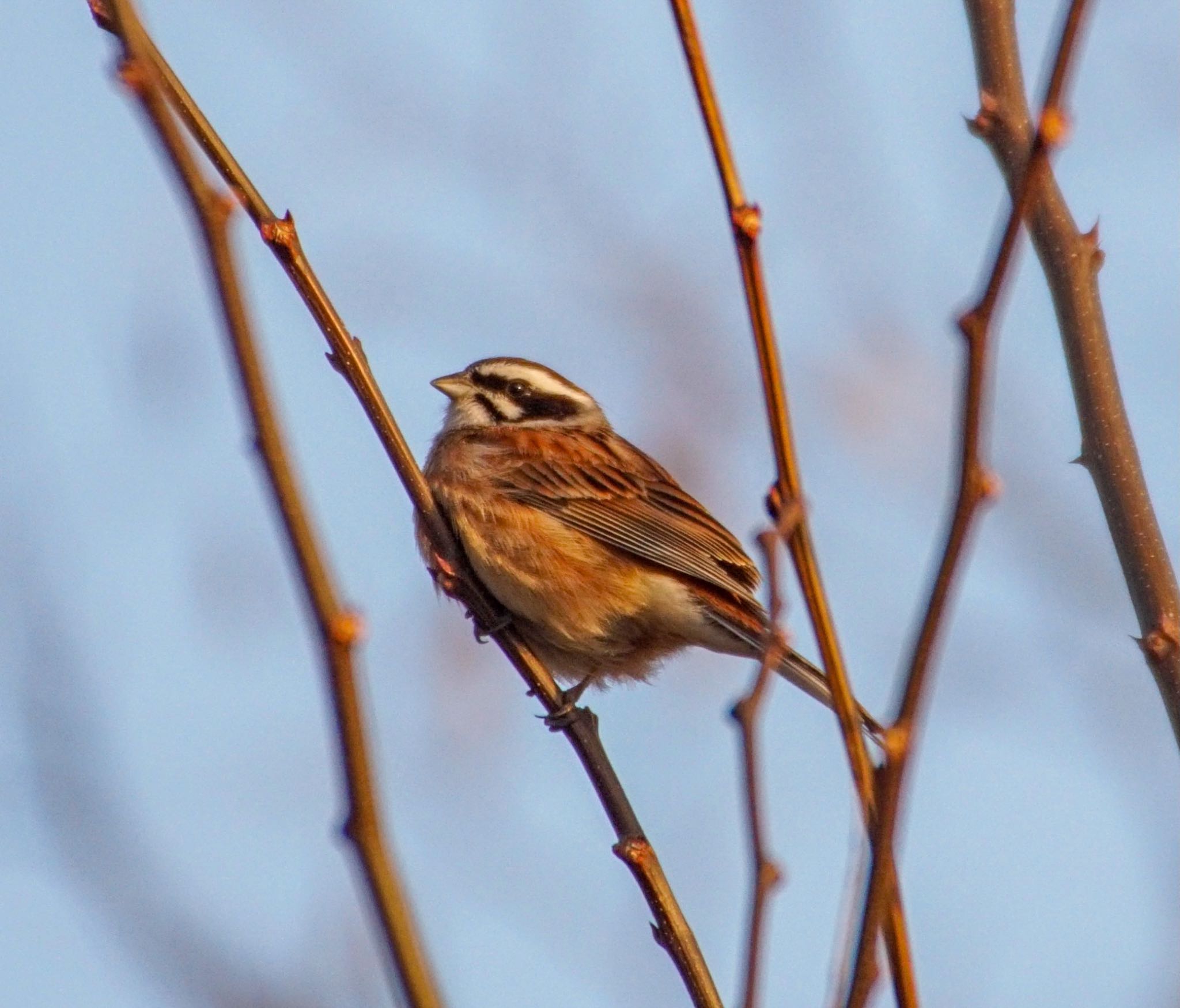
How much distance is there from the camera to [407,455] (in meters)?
3.36

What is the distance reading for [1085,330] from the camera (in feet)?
11.1

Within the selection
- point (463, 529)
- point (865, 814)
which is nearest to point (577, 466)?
point (463, 529)

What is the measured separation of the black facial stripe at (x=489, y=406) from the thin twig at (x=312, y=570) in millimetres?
4615

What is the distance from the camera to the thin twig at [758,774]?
194 cm

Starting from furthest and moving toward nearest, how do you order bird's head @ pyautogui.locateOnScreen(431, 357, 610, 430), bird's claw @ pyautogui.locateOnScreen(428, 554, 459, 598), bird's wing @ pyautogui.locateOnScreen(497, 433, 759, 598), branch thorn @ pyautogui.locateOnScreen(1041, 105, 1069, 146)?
bird's head @ pyautogui.locateOnScreen(431, 357, 610, 430) → bird's wing @ pyautogui.locateOnScreen(497, 433, 759, 598) → bird's claw @ pyautogui.locateOnScreen(428, 554, 459, 598) → branch thorn @ pyautogui.locateOnScreen(1041, 105, 1069, 146)

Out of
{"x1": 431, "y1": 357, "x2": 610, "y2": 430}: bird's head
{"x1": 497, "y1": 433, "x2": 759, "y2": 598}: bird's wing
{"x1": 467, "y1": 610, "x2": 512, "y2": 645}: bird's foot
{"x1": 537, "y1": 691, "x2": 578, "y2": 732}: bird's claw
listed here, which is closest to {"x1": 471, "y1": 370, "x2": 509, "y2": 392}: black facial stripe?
{"x1": 431, "y1": 357, "x2": 610, "y2": 430}: bird's head

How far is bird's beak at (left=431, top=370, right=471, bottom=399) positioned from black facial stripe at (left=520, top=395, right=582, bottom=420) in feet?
0.98

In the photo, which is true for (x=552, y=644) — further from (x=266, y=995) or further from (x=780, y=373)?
(x=780, y=373)

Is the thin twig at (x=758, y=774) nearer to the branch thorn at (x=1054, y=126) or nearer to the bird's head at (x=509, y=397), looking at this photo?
the branch thorn at (x=1054, y=126)

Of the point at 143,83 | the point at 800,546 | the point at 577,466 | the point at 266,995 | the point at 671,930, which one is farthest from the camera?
the point at 577,466

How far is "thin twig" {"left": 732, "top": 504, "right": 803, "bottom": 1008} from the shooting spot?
194 centimetres

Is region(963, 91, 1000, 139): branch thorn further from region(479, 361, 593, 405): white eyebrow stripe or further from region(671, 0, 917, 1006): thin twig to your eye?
region(479, 361, 593, 405): white eyebrow stripe

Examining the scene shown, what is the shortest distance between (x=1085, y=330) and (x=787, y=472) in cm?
148

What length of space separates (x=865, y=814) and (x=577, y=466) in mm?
4231
